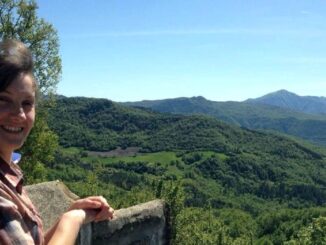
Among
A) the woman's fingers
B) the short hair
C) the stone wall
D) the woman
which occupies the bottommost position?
the stone wall

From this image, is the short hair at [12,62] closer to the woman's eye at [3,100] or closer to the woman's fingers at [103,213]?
the woman's eye at [3,100]

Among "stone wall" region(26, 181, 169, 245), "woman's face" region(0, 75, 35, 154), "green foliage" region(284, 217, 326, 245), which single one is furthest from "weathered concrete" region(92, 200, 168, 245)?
"green foliage" region(284, 217, 326, 245)

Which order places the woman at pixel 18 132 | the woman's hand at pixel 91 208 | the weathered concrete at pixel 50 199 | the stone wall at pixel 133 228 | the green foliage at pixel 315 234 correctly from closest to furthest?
the woman at pixel 18 132 < the woman's hand at pixel 91 208 < the stone wall at pixel 133 228 < the weathered concrete at pixel 50 199 < the green foliage at pixel 315 234

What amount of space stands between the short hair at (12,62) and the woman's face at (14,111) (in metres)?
0.04

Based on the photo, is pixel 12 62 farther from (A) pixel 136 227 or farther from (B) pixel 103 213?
(A) pixel 136 227

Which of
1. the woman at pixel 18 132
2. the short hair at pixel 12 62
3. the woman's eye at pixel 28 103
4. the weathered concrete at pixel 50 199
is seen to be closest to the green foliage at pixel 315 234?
the weathered concrete at pixel 50 199

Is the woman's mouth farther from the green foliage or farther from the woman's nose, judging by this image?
the green foliage

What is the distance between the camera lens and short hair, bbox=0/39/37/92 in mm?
3230

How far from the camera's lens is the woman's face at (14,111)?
3.29 meters

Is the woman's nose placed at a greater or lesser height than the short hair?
lesser

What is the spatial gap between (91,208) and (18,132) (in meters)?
0.87

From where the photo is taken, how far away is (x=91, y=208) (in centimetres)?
385

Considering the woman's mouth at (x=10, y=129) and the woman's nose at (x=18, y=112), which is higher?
the woman's nose at (x=18, y=112)

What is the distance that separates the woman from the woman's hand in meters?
0.19
